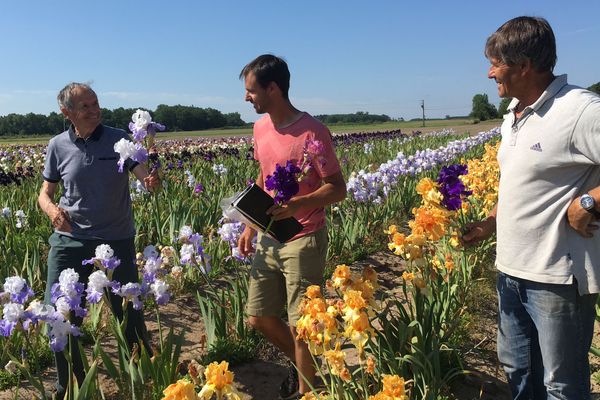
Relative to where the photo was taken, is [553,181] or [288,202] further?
Result: [288,202]

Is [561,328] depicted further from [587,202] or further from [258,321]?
[258,321]

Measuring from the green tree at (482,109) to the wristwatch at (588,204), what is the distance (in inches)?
2526

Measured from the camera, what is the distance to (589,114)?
5.14ft

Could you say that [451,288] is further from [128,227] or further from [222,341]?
[128,227]

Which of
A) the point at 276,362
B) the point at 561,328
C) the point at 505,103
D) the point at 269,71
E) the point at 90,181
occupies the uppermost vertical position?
the point at 505,103

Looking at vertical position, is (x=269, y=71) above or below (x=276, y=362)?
above

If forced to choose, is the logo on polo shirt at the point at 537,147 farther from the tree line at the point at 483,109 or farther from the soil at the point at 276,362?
the tree line at the point at 483,109

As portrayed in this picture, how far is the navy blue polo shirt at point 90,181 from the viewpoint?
2785mm

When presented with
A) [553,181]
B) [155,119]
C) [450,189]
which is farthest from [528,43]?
[155,119]

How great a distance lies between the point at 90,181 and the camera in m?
2.79

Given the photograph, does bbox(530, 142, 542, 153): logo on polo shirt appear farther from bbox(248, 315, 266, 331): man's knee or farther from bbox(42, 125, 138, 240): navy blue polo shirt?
bbox(42, 125, 138, 240): navy blue polo shirt

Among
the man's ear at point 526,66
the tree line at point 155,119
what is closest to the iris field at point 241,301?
the man's ear at point 526,66

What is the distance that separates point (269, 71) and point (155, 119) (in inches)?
1669

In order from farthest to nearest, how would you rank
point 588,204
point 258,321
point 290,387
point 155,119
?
point 155,119 < point 290,387 < point 258,321 < point 588,204
